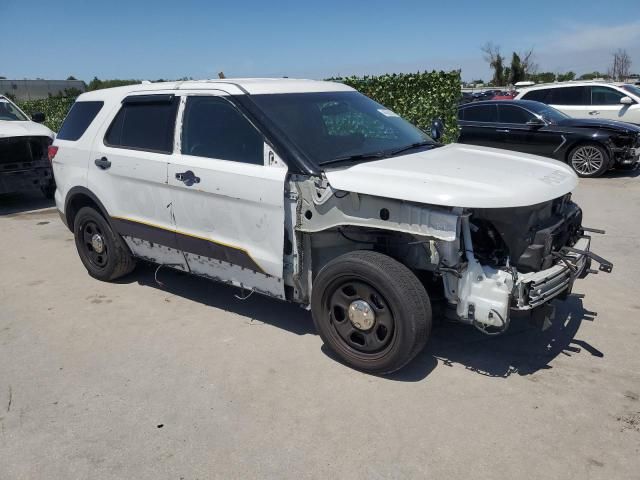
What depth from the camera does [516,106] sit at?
11195mm

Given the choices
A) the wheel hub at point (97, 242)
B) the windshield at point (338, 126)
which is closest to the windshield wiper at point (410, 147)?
the windshield at point (338, 126)

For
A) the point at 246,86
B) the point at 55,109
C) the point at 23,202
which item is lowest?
the point at 23,202

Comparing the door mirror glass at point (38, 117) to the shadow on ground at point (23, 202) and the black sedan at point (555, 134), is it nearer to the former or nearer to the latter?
the shadow on ground at point (23, 202)

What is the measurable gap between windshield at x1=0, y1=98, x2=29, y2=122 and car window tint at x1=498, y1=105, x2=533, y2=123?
365 inches

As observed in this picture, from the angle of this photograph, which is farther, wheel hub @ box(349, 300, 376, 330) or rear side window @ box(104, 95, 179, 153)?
rear side window @ box(104, 95, 179, 153)

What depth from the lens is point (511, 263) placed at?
3.52m

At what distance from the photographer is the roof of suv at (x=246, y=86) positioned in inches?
167

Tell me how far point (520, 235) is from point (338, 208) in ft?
3.76

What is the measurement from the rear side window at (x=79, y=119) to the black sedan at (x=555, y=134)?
8.22 metres

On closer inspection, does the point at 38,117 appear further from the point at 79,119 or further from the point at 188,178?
the point at 188,178

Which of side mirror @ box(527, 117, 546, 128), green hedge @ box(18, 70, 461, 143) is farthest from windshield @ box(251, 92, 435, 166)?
side mirror @ box(527, 117, 546, 128)

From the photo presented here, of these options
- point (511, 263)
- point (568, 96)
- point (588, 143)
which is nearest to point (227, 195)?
point (511, 263)

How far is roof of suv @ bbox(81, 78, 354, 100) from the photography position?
4.25 meters

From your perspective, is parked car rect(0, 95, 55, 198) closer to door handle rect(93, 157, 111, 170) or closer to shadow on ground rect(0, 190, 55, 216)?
shadow on ground rect(0, 190, 55, 216)
